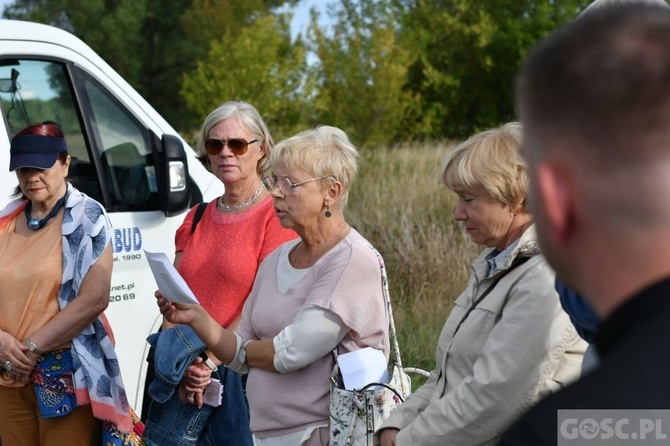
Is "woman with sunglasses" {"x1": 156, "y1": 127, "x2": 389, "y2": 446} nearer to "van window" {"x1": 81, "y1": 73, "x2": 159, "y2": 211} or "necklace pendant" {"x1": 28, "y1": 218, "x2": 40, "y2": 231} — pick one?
"necklace pendant" {"x1": 28, "y1": 218, "x2": 40, "y2": 231}

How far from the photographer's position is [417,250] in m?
8.85

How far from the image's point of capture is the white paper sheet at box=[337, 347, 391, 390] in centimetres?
327

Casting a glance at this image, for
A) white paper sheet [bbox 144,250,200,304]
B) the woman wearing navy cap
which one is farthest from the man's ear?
the woman wearing navy cap

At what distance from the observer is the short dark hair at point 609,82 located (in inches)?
40.1

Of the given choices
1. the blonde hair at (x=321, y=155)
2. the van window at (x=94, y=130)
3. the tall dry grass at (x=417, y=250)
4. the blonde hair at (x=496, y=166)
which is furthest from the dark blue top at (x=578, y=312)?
the tall dry grass at (x=417, y=250)

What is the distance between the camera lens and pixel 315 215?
356 centimetres

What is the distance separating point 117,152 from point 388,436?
2.70 meters

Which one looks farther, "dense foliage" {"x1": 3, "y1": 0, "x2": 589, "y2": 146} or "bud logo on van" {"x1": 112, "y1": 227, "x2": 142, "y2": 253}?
"dense foliage" {"x1": 3, "y1": 0, "x2": 589, "y2": 146}

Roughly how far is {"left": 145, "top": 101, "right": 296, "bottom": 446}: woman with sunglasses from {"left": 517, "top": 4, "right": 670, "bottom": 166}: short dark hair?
2.99m

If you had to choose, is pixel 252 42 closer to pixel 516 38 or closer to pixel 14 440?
pixel 516 38

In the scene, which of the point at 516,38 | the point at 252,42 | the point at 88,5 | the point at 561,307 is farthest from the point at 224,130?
the point at 88,5

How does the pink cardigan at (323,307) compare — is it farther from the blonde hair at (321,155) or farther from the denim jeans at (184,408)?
the denim jeans at (184,408)

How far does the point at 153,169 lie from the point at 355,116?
17221 millimetres

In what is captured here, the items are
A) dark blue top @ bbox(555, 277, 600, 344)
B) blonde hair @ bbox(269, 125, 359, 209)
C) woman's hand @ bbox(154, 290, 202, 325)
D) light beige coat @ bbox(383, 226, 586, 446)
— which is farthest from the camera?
blonde hair @ bbox(269, 125, 359, 209)
